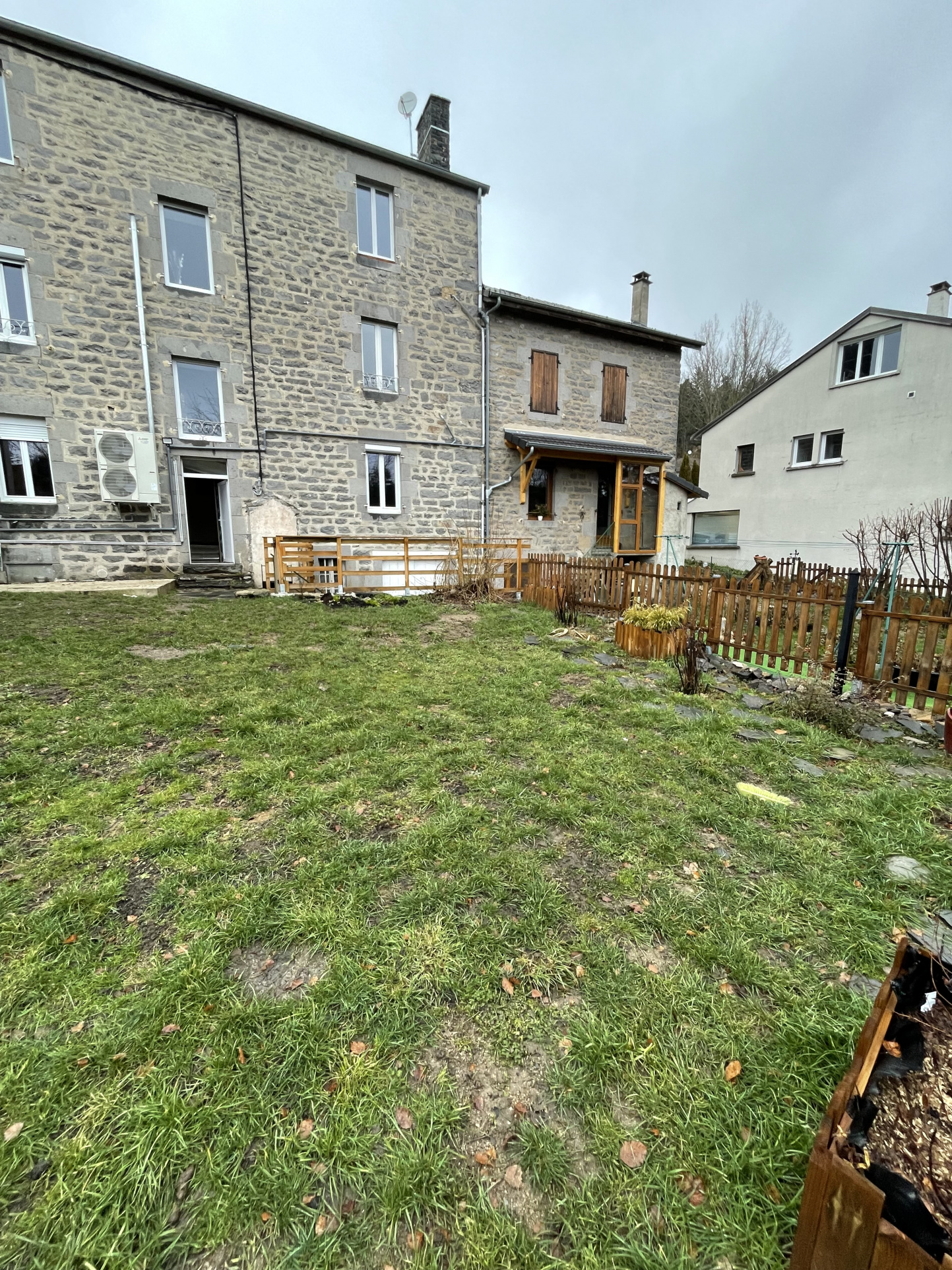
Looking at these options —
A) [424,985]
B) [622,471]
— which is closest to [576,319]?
[622,471]

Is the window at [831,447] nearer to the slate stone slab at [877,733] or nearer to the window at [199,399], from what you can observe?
the slate stone slab at [877,733]

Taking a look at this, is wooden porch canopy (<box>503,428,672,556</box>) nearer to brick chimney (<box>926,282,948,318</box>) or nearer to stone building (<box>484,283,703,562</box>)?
stone building (<box>484,283,703,562</box>)

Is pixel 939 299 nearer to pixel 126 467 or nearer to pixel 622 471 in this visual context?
pixel 622 471

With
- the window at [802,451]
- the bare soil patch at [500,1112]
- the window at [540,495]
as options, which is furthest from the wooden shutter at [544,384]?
the bare soil patch at [500,1112]

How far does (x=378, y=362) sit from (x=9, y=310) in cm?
751

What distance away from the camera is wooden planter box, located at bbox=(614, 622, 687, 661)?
6742 mm

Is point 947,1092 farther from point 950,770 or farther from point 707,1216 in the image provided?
point 950,770

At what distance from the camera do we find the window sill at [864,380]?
15836mm

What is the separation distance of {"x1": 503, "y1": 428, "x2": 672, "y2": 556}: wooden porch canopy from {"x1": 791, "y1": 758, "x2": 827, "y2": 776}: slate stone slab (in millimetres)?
12386

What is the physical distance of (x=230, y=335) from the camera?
12.4 metres

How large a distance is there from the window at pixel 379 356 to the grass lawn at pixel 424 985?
12.0 m

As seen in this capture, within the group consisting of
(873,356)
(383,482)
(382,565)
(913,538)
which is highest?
(873,356)

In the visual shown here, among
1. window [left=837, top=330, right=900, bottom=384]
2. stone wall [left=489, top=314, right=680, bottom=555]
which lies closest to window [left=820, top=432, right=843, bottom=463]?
window [left=837, top=330, right=900, bottom=384]

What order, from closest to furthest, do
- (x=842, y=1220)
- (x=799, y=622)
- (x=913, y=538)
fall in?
(x=842, y=1220) → (x=799, y=622) → (x=913, y=538)
